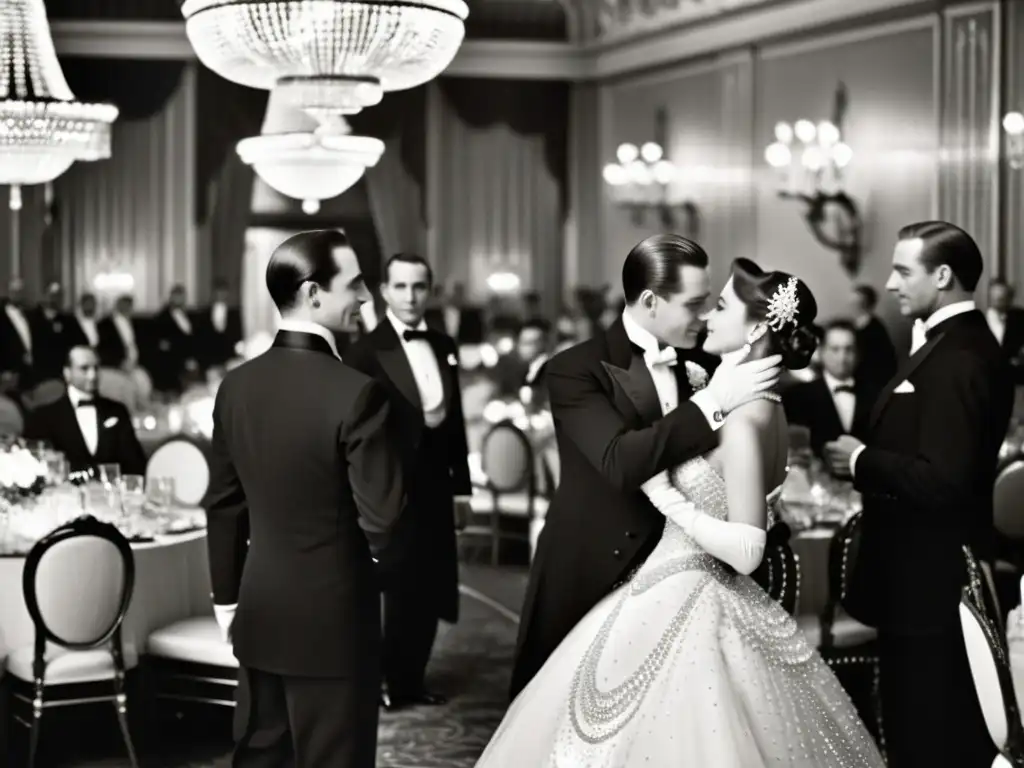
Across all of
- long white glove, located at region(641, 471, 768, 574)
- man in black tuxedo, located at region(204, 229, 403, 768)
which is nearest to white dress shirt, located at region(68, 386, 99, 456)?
man in black tuxedo, located at region(204, 229, 403, 768)

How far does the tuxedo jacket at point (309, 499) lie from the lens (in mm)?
3184

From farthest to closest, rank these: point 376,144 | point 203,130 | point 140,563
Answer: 1. point 203,130
2. point 376,144
3. point 140,563

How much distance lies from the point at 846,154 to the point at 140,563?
28.2 feet

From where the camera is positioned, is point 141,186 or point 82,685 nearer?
point 82,685

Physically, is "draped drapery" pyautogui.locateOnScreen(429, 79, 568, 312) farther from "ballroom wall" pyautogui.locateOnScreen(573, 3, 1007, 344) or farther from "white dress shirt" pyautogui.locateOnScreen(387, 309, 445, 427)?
"white dress shirt" pyautogui.locateOnScreen(387, 309, 445, 427)

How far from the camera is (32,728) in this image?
4.68 metres

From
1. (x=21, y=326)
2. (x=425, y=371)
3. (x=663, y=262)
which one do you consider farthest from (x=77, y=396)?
(x=21, y=326)

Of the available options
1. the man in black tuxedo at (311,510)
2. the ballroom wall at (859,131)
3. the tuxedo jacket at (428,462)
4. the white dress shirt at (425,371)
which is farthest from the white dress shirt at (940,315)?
the ballroom wall at (859,131)

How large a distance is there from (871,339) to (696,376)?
809cm

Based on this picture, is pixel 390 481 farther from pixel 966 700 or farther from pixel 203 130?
pixel 203 130

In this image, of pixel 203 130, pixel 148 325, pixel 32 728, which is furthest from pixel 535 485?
pixel 203 130

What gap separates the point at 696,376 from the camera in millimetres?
3492

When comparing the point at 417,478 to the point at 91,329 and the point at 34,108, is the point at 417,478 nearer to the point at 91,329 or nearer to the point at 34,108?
the point at 34,108

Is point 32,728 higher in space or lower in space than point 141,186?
lower
